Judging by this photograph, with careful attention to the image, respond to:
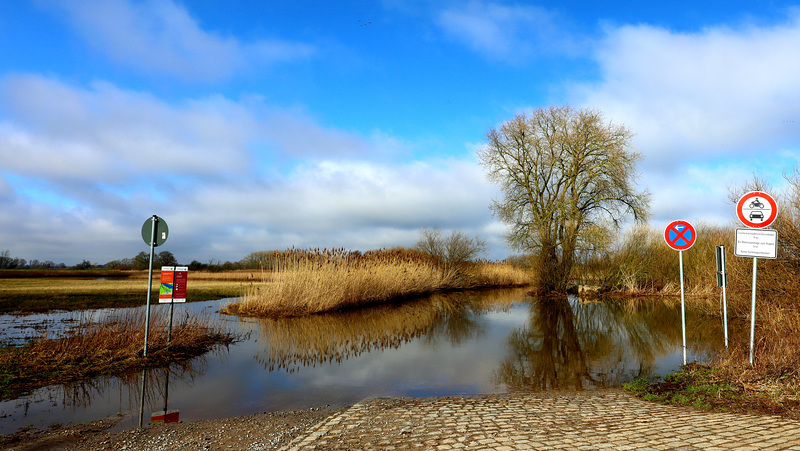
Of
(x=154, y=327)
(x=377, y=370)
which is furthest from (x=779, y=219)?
(x=154, y=327)

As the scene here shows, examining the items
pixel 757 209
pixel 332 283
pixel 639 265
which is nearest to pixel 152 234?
pixel 332 283

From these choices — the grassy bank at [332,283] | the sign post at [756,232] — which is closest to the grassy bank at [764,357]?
the sign post at [756,232]

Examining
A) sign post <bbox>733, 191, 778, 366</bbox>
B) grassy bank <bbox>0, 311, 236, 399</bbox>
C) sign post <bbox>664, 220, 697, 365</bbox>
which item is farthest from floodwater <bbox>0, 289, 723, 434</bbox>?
sign post <bbox>733, 191, 778, 366</bbox>

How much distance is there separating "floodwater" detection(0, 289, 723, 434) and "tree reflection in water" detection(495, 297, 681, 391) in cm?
3

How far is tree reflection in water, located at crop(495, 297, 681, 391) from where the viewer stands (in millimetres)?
8016

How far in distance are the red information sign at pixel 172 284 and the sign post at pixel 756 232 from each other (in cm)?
1148

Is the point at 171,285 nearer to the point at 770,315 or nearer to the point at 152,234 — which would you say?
the point at 152,234

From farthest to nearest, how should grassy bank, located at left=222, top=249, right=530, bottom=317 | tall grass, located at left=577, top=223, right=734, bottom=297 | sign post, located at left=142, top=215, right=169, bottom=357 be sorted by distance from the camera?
tall grass, located at left=577, top=223, right=734, bottom=297 → grassy bank, located at left=222, top=249, right=530, bottom=317 → sign post, located at left=142, top=215, right=169, bottom=357

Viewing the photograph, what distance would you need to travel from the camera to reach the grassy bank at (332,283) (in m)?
17.3

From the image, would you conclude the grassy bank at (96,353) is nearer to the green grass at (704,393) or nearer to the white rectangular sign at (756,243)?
the green grass at (704,393)

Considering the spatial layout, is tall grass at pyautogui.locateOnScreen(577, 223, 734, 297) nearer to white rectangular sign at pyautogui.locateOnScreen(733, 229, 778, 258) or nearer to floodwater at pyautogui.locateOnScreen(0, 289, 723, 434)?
floodwater at pyautogui.locateOnScreen(0, 289, 723, 434)

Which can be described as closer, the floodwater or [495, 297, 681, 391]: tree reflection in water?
the floodwater

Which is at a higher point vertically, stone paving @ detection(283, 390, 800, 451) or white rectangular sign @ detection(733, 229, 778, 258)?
white rectangular sign @ detection(733, 229, 778, 258)

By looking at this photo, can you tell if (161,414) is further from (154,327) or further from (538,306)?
(538,306)
